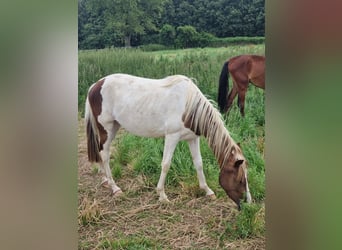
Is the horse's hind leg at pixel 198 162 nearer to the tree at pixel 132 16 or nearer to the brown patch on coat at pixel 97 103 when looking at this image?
the brown patch on coat at pixel 97 103

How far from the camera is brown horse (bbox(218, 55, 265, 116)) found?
1.56 metres

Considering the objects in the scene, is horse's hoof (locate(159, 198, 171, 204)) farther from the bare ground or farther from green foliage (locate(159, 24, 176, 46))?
green foliage (locate(159, 24, 176, 46))

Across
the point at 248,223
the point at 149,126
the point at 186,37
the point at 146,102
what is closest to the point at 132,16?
the point at 186,37

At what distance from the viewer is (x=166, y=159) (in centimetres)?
161

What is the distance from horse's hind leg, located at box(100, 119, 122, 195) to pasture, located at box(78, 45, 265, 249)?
21 mm

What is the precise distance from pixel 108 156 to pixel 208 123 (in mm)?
443

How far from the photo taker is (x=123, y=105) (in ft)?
5.50

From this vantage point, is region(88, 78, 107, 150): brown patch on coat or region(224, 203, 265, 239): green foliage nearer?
region(224, 203, 265, 239): green foliage

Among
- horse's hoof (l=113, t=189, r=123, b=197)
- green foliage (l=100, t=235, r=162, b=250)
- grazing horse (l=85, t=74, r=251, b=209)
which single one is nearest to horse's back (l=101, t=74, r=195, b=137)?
grazing horse (l=85, t=74, r=251, b=209)

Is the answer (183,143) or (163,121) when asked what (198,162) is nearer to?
(183,143)
